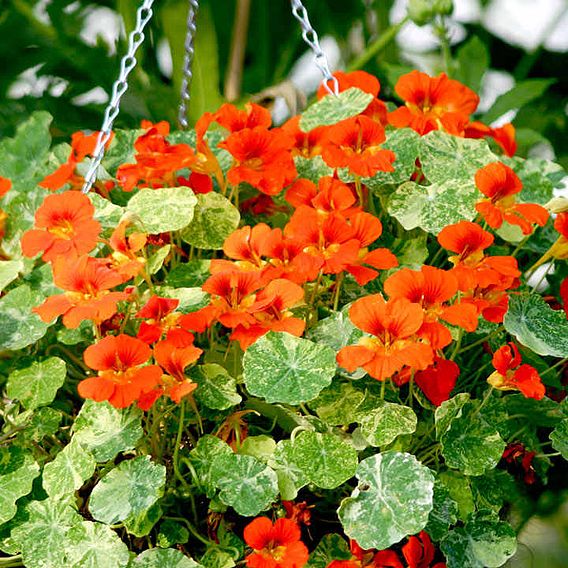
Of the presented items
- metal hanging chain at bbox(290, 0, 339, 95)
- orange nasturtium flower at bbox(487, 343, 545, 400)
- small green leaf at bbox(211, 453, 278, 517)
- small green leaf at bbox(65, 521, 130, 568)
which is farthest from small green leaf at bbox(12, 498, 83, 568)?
metal hanging chain at bbox(290, 0, 339, 95)

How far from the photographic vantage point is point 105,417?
855 mm

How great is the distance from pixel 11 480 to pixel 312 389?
327 mm

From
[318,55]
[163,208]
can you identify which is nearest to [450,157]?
[318,55]

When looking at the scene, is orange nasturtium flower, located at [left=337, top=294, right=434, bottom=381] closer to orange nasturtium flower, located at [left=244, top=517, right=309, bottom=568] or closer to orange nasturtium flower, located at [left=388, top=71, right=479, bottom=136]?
orange nasturtium flower, located at [left=244, top=517, right=309, bottom=568]

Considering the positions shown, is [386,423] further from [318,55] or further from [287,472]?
[318,55]

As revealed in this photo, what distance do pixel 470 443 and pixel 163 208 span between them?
38 cm

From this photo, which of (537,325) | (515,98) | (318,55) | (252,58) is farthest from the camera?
(252,58)

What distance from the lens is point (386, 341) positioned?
77 centimetres

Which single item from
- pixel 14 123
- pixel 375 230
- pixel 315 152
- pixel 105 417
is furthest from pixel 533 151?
pixel 105 417

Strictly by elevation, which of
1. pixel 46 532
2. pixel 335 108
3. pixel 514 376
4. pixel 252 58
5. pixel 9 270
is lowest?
pixel 252 58

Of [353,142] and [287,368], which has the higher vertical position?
[353,142]

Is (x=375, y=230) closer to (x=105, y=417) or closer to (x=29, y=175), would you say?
(x=105, y=417)

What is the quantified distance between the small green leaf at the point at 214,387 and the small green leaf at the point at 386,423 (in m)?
0.12

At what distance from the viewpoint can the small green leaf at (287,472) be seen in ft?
2.64
